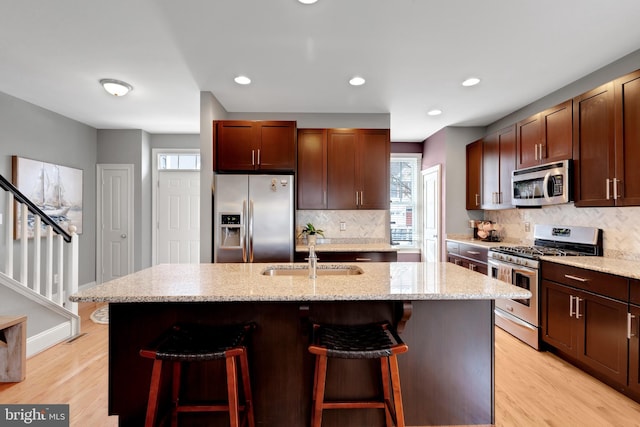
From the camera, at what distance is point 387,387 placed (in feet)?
5.47

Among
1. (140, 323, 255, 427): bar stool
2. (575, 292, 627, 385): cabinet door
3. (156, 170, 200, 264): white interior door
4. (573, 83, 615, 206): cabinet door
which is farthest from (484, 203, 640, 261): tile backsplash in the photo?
(156, 170, 200, 264): white interior door

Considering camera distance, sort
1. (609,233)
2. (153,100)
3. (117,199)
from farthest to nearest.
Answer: (117,199)
(153,100)
(609,233)

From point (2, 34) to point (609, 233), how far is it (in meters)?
5.23

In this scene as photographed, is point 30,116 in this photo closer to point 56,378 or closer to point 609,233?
point 56,378

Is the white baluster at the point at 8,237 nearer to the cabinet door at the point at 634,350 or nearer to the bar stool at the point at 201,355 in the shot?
the bar stool at the point at 201,355

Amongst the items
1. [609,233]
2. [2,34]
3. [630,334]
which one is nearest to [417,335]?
[630,334]

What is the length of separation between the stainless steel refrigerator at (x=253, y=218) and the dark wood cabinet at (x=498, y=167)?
260cm

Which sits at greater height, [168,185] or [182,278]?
[168,185]

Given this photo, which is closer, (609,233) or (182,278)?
(182,278)

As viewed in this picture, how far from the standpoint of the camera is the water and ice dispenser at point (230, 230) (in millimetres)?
3486

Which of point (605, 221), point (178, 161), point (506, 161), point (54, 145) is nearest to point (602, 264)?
point (605, 221)

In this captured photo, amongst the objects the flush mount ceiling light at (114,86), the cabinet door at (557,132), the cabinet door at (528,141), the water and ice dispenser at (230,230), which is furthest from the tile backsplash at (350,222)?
the flush mount ceiling light at (114,86)

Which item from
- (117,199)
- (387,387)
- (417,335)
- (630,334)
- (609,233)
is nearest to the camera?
(387,387)

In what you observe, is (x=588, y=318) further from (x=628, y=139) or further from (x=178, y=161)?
(x=178, y=161)
